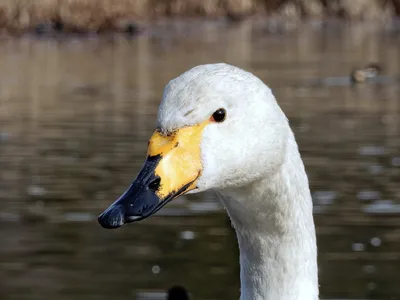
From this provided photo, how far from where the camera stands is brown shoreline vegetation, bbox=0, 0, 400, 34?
1511 inches

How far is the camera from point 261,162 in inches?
153

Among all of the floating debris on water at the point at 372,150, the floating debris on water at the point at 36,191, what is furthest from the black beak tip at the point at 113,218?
the floating debris on water at the point at 372,150

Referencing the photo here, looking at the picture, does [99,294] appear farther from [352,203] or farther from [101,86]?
[101,86]

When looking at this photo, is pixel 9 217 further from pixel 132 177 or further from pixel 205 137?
pixel 205 137

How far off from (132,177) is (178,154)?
42.4 feet

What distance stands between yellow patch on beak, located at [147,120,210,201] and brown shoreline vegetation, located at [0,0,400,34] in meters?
32.9

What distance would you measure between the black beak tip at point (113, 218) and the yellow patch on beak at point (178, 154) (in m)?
0.17

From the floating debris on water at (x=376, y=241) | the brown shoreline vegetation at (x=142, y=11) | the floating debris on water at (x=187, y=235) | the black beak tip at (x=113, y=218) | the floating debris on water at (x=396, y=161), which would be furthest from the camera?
the brown shoreline vegetation at (x=142, y=11)

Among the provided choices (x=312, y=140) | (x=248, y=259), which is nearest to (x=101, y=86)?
(x=312, y=140)

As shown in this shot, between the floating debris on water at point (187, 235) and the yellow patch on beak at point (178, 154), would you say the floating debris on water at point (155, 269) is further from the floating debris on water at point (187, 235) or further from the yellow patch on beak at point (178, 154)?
the yellow patch on beak at point (178, 154)

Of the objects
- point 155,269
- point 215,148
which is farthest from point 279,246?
point 155,269

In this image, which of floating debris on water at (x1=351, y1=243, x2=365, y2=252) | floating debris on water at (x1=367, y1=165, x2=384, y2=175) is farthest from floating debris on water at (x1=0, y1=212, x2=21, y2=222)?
floating debris on water at (x1=367, y1=165, x2=384, y2=175)

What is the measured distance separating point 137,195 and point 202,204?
11643 millimetres

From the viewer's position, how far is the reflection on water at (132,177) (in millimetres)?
12148
